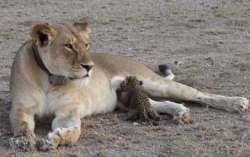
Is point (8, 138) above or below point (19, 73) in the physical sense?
below

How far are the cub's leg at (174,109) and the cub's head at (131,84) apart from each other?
130 millimetres

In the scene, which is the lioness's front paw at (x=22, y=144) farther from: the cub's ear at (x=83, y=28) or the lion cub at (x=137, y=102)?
the lion cub at (x=137, y=102)

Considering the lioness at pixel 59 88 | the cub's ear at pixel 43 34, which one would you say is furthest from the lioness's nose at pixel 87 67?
the cub's ear at pixel 43 34

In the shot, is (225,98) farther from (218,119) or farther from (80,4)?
(80,4)

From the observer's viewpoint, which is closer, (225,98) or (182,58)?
(225,98)

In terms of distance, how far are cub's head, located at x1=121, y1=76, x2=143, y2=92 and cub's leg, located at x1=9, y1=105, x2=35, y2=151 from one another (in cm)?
Result: 78

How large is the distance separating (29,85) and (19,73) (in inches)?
4.6

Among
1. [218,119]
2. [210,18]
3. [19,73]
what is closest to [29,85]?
[19,73]

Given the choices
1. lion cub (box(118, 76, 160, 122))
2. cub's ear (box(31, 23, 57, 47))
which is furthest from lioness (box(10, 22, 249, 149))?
lion cub (box(118, 76, 160, 122))

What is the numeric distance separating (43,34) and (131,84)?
84 cm

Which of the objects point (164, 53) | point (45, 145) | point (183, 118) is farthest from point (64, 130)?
point (164, 53)

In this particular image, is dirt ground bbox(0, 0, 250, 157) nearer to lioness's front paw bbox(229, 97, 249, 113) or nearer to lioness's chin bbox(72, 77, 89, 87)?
lioness's front paw bbox(229, 97, 249, 113)

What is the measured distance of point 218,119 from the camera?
4668mm

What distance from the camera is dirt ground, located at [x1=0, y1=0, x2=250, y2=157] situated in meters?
4.13
